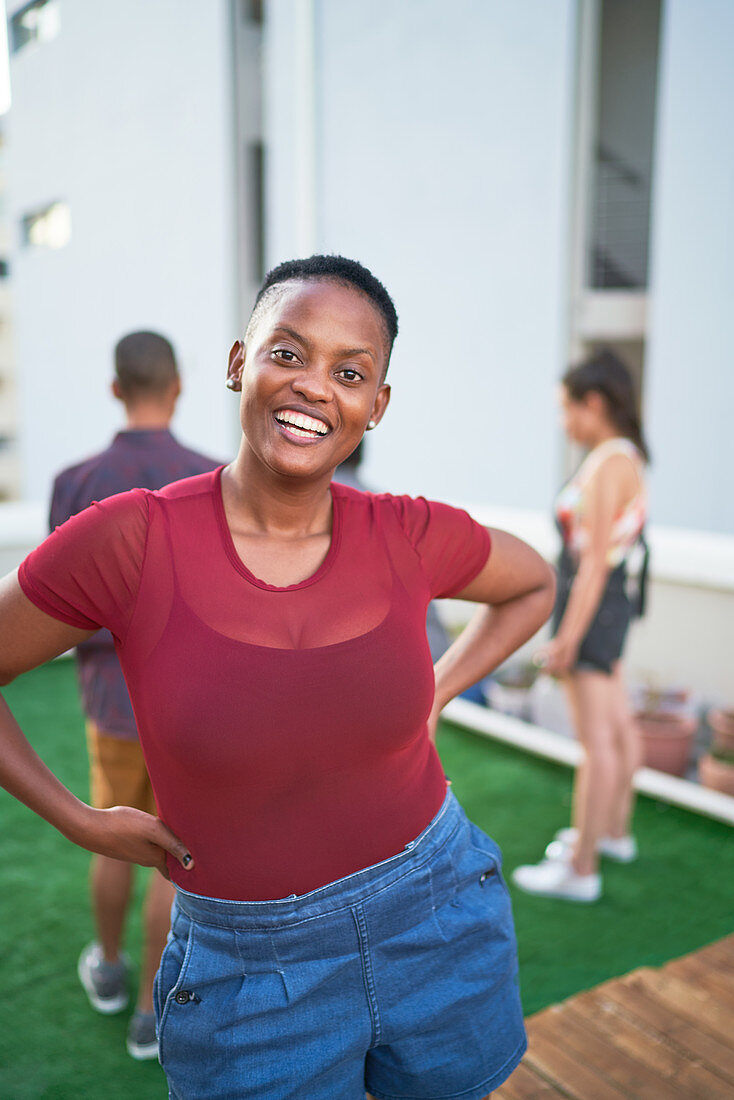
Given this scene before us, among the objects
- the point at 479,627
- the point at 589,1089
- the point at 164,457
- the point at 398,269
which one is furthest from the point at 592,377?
the point at 398,269

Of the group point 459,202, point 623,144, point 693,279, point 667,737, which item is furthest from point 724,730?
point 623,144

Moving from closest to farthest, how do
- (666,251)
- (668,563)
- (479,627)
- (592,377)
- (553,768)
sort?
(479,627) < (592,377) < (553,768) < (668,563) < (666,251)

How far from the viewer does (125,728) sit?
2.22 meters

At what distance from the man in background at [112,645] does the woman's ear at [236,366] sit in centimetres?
99

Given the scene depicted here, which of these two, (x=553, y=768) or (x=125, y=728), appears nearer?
(x=125, y=728)

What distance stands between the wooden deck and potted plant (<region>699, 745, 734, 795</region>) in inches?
59.9

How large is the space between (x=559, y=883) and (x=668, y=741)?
1.28 metres

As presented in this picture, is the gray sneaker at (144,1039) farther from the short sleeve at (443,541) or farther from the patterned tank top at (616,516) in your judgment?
the patterned tank top at (616,516)

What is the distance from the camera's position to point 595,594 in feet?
9.71

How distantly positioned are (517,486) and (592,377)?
5.36 m

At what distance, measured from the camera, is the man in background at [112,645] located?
7.30 ft

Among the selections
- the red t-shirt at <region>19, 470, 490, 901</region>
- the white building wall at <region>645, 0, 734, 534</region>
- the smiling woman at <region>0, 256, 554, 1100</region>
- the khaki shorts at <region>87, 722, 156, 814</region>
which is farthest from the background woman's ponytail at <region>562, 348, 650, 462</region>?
the white building wall at <region>645, 0, 734, 534</region>

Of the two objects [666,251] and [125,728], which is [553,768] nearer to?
[125,728]

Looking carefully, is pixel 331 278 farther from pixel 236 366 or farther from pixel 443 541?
pixel 443 541
